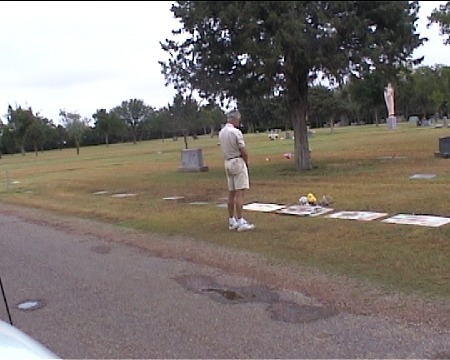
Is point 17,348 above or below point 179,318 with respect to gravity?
above

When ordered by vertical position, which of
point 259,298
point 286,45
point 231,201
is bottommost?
point 259,298

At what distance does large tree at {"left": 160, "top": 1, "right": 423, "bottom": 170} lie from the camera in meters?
15.8

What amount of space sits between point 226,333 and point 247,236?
3.94 meters

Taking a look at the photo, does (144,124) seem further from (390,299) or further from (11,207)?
(390,299)

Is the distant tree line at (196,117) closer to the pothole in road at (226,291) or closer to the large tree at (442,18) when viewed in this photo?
the large tree at (442,18)

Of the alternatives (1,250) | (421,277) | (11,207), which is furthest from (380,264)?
(11,207)

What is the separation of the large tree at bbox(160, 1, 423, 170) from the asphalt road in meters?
10.4

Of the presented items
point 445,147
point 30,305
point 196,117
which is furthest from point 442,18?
point 196,117

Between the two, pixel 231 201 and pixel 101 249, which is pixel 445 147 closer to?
pixel 231 201

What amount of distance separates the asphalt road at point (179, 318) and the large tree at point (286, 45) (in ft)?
34.0

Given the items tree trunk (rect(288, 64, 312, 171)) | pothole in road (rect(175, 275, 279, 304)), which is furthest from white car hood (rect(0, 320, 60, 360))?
tree trunk (rect(288, 64, 312, 171))

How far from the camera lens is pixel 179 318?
493 cm

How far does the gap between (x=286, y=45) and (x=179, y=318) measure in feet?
40.5

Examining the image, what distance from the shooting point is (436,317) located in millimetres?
4543
